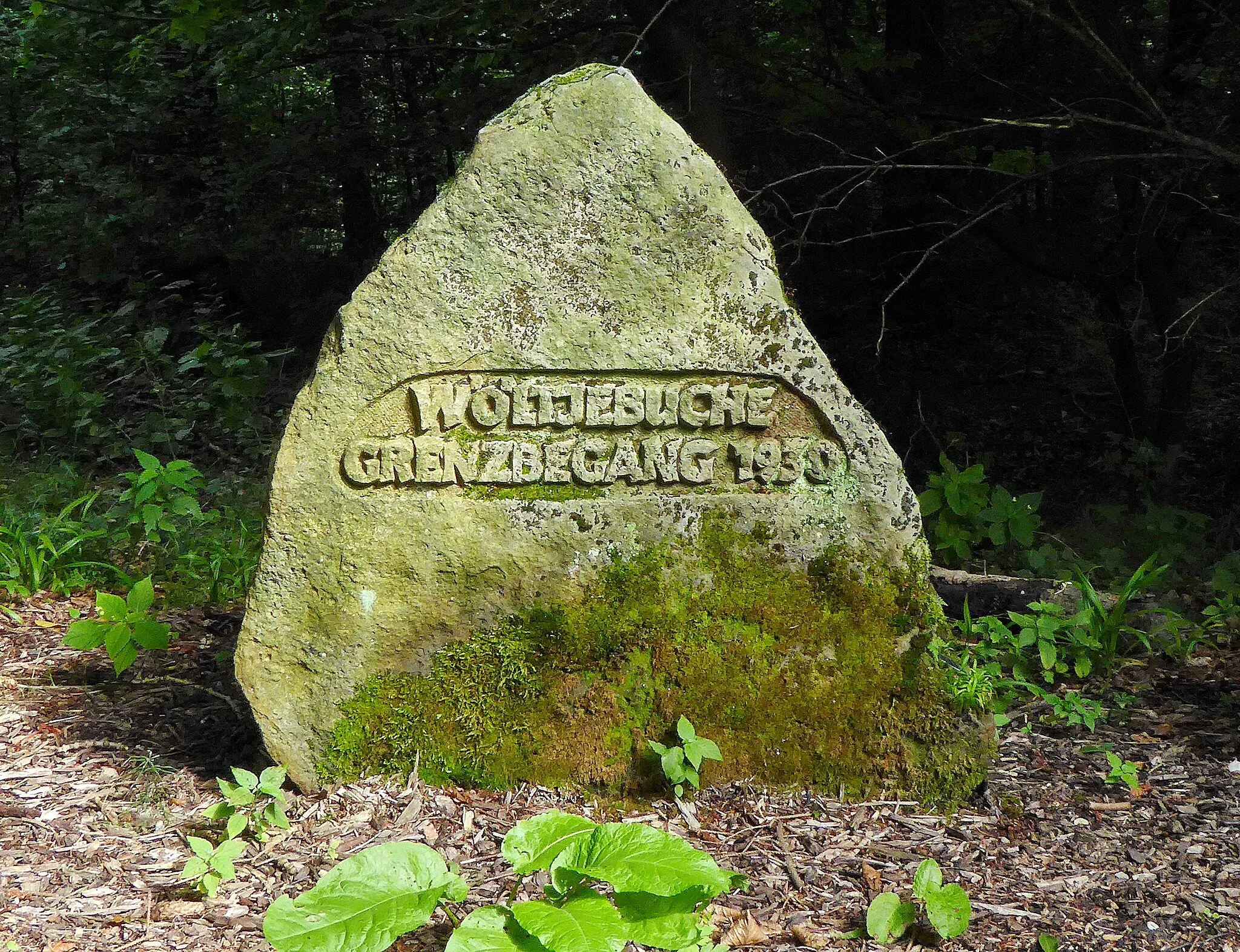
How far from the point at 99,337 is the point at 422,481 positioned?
19.3 ft

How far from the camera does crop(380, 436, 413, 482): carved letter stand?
3.05 metres

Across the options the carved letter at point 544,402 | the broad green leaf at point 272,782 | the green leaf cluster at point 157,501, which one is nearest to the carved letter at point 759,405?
the carved letter at point 544,402

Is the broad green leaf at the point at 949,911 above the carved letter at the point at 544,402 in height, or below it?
below

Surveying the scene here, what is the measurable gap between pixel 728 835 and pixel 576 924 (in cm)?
92

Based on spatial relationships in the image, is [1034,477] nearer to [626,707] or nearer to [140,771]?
[626,707]

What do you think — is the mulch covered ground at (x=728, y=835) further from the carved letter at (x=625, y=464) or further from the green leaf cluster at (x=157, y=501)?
the green leaf cluster at (x=157, y=501)

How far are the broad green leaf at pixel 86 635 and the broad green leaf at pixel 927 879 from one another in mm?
2482

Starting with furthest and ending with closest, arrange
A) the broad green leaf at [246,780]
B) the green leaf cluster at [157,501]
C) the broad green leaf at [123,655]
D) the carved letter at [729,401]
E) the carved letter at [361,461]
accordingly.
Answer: the green leaf cluster at [157,501]
the broad green leaf at [123,655]
the carved letter at [729,401]
the carved letter at [361,461]
the broad green leaf at [246,780]

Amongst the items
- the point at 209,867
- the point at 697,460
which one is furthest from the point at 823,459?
the point at 209,867

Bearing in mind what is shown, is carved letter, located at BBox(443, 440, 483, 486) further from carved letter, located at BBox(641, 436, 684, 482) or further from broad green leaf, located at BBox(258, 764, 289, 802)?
broad green leaf, located at BBox(258, 764, 289, 802)

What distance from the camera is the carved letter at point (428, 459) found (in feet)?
10.1

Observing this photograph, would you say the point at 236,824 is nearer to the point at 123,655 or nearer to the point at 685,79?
the point at 123,655

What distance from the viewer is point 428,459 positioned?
10.1 ft

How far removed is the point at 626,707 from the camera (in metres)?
3.18
